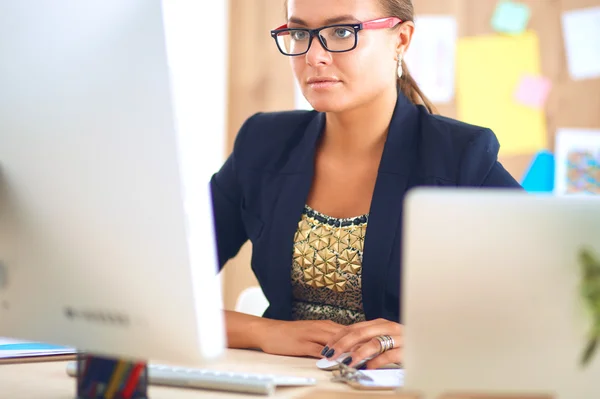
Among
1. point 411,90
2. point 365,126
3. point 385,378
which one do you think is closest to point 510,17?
point 411,90

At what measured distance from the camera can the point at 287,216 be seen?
62.6 inches

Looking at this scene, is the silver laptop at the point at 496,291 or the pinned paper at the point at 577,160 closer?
the silver laptop at the point at 496,291

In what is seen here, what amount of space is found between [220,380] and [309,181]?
2.33 ft

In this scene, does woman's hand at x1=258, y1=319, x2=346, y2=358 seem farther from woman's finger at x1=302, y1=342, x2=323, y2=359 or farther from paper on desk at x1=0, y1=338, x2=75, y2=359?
paper on desk at x1=0, y1=338, x2=75, y2=359

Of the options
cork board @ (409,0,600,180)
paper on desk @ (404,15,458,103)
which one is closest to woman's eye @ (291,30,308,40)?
paper on desk @ (404,15,458,103)

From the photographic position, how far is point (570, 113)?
2.39 meters

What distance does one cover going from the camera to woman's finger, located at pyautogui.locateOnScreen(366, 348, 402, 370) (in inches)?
45.2

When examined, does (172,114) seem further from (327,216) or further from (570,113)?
(570,113)

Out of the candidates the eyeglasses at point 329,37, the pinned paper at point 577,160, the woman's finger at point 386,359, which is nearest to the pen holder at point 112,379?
the woman's finger at point 386,359

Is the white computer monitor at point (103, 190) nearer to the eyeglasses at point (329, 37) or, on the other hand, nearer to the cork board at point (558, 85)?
the eyeglasses at point (329, 37)

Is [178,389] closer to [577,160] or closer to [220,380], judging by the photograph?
[220,380]

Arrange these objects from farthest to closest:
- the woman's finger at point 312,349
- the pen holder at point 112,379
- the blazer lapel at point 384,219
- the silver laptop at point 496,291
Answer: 1. the blazer lapel at point 384,219
2. the woman's finger at point 312,349
3. the pen holder at point 112,379
4. the silver laptop at point 496,291

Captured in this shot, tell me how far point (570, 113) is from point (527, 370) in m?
1.82

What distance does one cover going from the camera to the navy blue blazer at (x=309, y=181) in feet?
4.89
